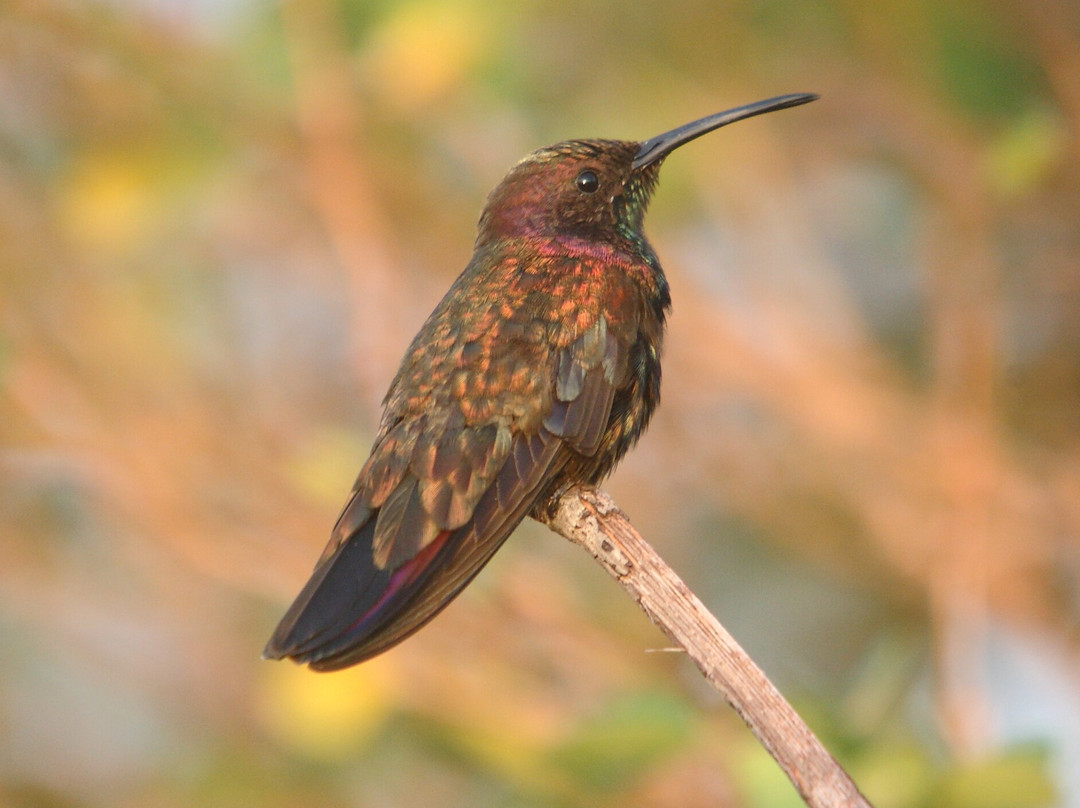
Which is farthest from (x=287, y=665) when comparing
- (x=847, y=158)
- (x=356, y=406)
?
(x=847, y=158)

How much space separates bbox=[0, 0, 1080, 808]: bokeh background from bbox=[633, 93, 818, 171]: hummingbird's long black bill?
1.04 m

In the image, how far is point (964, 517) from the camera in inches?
149

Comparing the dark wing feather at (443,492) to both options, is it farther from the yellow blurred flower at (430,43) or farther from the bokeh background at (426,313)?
the yellow blurred flower at (430,43)

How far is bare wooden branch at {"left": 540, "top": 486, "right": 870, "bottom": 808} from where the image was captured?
1596 mm

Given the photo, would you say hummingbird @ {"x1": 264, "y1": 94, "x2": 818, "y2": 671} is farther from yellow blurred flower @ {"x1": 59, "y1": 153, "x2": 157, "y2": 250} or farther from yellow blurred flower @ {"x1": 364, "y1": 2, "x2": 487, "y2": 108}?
yellow blurred flower @ {"x1": 59, "y1": 153, "x2": 157, "y2": 250}

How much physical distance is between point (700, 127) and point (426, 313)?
188cm

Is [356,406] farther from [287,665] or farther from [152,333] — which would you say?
[287,665]

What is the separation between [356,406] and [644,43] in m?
1.56

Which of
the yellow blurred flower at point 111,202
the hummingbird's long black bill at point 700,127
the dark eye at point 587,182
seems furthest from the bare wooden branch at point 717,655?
the yellow blurred flower at point 111,202

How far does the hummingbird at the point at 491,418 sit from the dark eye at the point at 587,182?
0.03 m

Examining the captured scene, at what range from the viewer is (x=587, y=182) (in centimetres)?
262

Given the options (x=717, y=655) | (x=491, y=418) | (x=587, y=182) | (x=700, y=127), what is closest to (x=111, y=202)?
(x=587, y=182)

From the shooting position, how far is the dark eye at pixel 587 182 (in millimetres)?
2617

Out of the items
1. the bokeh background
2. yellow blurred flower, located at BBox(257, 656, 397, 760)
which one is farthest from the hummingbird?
yellow blurred flower, located at BBox(257, 656, 397, 760)
